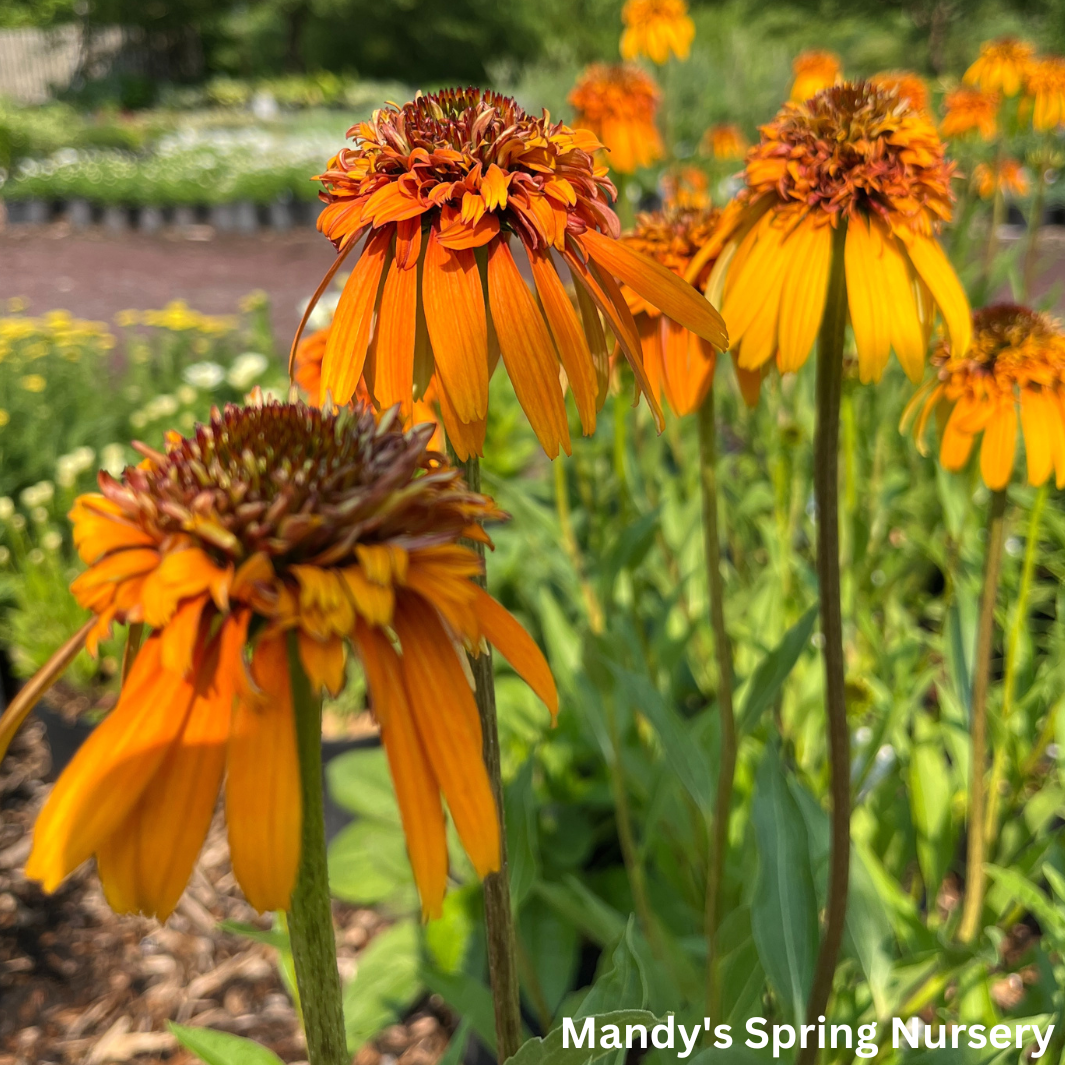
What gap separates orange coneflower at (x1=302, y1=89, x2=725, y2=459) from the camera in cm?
63

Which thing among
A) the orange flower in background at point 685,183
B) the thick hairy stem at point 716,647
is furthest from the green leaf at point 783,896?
the orange flower in background at point 685,183

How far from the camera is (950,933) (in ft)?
4.42

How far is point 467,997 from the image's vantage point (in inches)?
43.0

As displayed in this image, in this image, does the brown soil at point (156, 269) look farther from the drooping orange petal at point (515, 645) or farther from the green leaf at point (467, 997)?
the drooping orange petal at point (515, 645)

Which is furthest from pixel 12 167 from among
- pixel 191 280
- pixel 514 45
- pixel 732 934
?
pixel 732 934

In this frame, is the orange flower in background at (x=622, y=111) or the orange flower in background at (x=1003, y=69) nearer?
the orange flower in background at (x=622, y=111)

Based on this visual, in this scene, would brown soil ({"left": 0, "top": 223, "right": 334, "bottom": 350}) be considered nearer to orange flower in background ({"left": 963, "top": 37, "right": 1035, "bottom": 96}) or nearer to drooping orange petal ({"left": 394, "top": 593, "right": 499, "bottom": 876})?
orange flower in background ({"left": 963, "top": 37, "right": 1035, "bottom": 96})

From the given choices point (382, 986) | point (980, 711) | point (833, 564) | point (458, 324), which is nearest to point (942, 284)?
A: point (833, 564)

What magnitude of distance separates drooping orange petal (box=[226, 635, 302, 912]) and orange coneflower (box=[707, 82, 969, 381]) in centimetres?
55

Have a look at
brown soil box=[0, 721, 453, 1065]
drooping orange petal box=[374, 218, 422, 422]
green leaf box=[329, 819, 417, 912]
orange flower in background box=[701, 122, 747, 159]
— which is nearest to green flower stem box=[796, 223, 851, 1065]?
drooping orange petal box=[374, 218, 422, 422]

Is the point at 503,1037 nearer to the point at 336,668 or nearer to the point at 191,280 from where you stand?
the point at 336,668

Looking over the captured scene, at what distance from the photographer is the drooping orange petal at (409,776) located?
1.47 feet

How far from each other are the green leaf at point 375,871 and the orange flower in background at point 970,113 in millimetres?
2787

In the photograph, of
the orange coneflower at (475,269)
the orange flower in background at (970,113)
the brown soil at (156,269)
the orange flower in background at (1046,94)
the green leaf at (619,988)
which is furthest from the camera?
the brown soil at (156,269)
